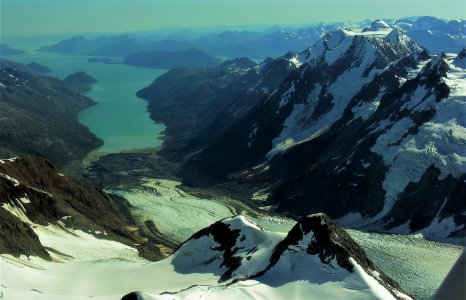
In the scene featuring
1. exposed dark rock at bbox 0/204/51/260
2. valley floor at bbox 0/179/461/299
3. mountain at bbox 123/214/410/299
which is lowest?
valley floor at bbox 0/179/461/299

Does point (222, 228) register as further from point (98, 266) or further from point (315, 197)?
point (315, 197)

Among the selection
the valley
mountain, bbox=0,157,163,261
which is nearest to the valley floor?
the valley

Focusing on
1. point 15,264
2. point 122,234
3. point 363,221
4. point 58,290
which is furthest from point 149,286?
point 363,221

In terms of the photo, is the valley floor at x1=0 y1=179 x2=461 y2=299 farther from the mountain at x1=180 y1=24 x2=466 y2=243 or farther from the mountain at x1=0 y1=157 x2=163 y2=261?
the mountain at x1=180 y1=24 x2=466 y2=243

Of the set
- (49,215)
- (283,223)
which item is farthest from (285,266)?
(283,223)

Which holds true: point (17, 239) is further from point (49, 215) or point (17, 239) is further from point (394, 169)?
point (394, 169)
